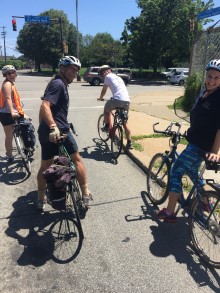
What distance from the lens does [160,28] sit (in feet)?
117

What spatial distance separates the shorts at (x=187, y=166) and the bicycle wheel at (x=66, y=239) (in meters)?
1.24

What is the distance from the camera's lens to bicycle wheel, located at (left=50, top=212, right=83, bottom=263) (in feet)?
11.1

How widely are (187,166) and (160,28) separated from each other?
35252 mm

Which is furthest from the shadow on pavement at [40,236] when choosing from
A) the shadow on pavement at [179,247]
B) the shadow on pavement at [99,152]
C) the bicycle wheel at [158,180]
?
the shadow on pavement at [99,152]

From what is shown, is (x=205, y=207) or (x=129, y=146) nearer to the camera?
(x=205, y=207)

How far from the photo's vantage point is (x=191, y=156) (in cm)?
357

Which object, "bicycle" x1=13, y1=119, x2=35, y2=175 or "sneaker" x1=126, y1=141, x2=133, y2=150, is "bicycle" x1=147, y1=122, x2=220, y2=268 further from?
"sneaker" x1=126, y1=141, x2=133, y2=150

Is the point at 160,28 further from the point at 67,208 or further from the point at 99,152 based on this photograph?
the point at 67,208

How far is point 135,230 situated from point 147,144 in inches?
147

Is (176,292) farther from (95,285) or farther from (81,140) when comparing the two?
(81,140)

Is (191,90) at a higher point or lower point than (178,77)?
higher

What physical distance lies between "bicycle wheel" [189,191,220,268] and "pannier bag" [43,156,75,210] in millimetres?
1405

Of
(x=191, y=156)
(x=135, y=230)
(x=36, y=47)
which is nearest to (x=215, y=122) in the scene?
(x=191, y=156)

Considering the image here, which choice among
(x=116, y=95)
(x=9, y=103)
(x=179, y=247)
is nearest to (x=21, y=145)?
(x=9, y=103)
